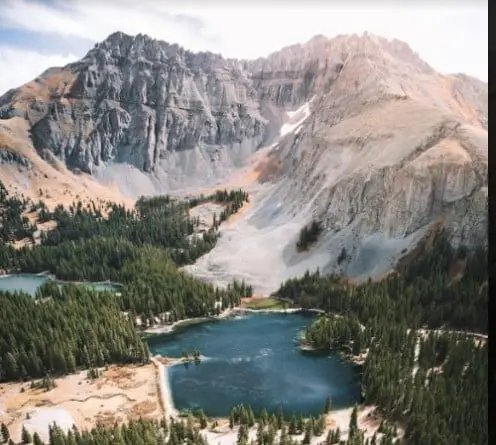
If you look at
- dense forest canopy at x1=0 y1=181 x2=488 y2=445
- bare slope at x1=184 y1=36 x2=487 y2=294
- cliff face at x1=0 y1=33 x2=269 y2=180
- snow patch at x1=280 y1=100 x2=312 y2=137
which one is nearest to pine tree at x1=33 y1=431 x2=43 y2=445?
dense forest canopy at x1=0 y1=181 x2=488 y2=445

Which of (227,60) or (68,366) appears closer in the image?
(68,366)

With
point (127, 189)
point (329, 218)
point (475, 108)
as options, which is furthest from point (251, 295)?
point (127, 189)

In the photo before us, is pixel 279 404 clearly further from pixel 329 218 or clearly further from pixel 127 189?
pixel 127 189

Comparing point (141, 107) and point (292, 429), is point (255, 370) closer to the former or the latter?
point (292, 429)

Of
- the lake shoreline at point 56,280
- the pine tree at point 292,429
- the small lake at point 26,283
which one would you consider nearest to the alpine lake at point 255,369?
the pine tree at point 292,429

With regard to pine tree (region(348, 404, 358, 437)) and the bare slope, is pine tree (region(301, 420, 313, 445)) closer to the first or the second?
pine tree (region(348, 404, 358, 437))
